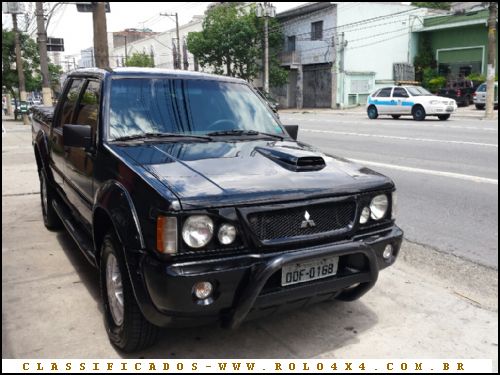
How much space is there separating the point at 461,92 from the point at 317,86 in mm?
11951

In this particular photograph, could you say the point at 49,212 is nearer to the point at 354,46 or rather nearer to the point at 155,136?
the point at 155,136

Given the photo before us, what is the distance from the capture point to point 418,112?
2180 cm

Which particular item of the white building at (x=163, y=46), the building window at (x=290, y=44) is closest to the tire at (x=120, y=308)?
the building window at (x=290, y=44)

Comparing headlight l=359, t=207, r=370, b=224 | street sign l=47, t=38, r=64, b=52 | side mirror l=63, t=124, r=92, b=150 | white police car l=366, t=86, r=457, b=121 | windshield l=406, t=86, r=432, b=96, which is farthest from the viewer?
windshield l=406, t=86, r=432, b=96

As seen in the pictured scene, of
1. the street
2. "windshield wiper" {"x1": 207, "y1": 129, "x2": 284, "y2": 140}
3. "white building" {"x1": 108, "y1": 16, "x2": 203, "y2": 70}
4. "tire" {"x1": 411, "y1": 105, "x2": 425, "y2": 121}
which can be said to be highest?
"white building" {"x1": 108, "y1": 16, "x2": 203, "y2": 70}

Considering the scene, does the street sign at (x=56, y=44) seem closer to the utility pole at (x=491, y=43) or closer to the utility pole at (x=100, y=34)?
the utility pole at (x=100, y=34)

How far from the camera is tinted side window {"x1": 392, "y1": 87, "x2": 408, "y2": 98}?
22438 mm

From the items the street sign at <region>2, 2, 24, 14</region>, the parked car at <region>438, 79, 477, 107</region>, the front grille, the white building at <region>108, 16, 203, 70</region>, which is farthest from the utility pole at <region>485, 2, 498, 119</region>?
the white building at <region>108, 16, 203, 70</region>

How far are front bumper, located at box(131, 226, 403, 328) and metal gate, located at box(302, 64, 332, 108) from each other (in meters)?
36.7

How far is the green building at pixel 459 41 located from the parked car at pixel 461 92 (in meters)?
3.31

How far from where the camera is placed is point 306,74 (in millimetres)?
41156

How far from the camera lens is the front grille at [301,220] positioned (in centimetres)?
272

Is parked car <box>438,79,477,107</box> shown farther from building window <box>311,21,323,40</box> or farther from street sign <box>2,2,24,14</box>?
street sign <box>2,2,24,14</box>

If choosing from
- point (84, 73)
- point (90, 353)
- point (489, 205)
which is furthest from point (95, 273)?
point (489, 205)
